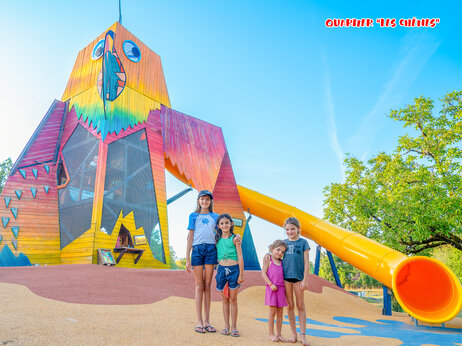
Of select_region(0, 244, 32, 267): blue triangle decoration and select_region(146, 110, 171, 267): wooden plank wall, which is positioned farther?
select_region(146, 110, 171, 267): wooden plank wall

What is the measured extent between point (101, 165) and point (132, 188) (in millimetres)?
1186

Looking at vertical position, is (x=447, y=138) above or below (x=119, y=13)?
below

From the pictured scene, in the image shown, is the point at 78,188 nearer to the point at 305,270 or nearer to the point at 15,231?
the point at 15,231

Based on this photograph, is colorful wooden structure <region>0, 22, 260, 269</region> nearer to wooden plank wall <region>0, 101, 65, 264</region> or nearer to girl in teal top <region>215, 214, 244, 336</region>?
wooden plank wall <region>0, 101, 65, 264</region>

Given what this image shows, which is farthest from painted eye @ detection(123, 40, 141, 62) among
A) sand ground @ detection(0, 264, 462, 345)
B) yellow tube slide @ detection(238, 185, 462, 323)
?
sand ground @ detection(0, 264, 462, 345)

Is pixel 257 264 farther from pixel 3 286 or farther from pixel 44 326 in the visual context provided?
pixel 44 326

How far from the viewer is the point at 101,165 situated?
992 centimetres

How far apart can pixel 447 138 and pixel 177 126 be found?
33.0 feet

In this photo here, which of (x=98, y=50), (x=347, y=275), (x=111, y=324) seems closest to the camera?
(x=111, y=324)

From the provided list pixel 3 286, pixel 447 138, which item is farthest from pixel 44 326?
pixel 447 138

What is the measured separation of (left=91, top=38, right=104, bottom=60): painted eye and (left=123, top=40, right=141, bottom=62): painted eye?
29.6 inches

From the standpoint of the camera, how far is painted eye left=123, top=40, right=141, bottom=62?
455 inches

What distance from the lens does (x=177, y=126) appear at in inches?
508

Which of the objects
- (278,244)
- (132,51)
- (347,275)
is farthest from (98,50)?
(347,275)
